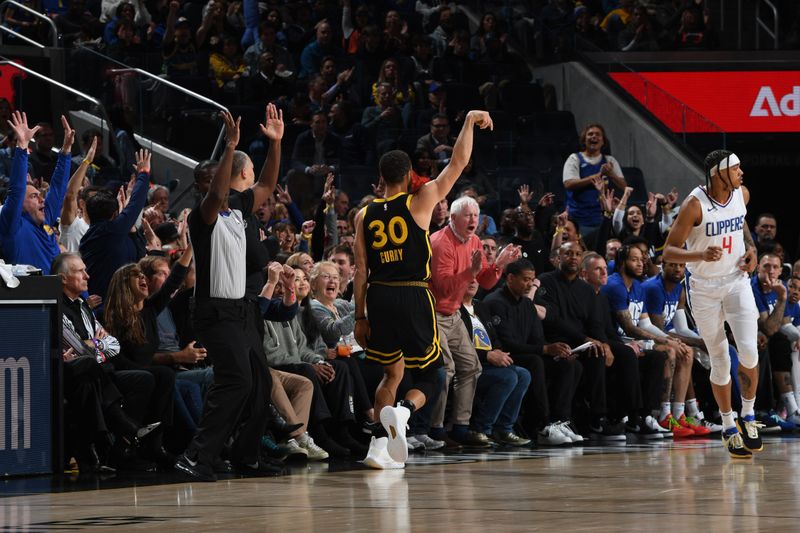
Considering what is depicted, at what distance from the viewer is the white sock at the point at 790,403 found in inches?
505

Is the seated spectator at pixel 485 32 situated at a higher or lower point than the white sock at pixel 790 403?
higher

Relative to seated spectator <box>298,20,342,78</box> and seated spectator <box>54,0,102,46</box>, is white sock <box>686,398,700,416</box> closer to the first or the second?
seated spectator <box>298,20,342,78</box>

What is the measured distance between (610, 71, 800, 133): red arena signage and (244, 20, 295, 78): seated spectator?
507 centimetres

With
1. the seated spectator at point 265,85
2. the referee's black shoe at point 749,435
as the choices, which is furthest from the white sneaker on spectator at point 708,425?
the seated spectator at point 265,85

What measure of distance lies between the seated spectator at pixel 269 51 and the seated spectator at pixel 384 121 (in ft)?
4.74

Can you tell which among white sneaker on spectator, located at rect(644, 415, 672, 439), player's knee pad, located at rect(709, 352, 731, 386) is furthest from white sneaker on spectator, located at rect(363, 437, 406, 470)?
white sneaker on spectator, located at rect(644, 415, 672, 439)

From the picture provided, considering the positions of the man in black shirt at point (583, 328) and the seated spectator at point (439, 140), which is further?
the seated spectator at point (439, 140)

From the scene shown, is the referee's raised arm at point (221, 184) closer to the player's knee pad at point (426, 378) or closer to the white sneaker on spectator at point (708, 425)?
the player's knee pad at point (426, 378)

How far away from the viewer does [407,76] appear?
58.4 feet

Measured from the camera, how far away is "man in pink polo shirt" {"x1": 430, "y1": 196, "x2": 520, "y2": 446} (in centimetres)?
1037

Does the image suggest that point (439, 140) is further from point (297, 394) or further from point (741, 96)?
point (297, 394)

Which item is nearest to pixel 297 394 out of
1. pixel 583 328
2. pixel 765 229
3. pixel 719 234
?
pixel 719 234

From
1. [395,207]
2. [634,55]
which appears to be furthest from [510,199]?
[395,207]

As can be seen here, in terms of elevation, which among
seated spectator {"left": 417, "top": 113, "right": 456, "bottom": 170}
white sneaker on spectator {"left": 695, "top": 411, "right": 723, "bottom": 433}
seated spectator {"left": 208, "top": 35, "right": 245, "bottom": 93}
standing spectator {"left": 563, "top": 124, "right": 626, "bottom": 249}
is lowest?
white sneaker on spectator {"left": 695, "top": 411, "right": 723, "bottom": 433}
